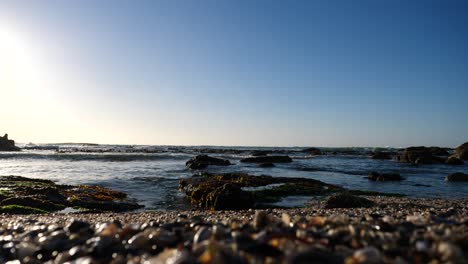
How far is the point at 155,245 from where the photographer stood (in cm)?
392

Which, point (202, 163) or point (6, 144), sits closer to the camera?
point (202, 163)

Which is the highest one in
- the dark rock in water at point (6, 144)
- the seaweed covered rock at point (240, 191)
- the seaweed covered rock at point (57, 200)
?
the dark rock in water at point (6, 144)

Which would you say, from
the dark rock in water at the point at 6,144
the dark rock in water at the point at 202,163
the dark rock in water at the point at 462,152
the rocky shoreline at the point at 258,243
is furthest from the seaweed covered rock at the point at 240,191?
the dark rock in water at the point at 6,144

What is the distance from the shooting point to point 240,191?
17047mm

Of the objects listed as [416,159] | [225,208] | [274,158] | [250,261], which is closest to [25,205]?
[225,208]

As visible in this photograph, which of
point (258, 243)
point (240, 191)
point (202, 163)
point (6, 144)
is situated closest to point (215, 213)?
point (240, 191)

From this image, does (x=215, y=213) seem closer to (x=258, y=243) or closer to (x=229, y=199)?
(x=229, y=199)

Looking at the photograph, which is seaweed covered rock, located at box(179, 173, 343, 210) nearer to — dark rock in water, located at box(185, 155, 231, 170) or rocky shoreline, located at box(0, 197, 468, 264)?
rocky shoreline, located at box(0, 197, 468, 264)

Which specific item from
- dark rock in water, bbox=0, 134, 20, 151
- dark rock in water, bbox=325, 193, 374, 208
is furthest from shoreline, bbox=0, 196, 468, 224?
dark rock in water, bbox=0, 134, 20, 151

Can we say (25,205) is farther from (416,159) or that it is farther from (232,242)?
(416,159)

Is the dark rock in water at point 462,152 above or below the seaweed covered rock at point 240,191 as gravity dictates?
above

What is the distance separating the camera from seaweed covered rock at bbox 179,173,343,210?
16.5 meters

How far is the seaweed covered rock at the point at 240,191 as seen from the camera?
1648 centimetres

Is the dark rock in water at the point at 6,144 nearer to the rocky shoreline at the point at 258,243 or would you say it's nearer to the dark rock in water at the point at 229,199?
the dark rock in water at the point at 229,199
